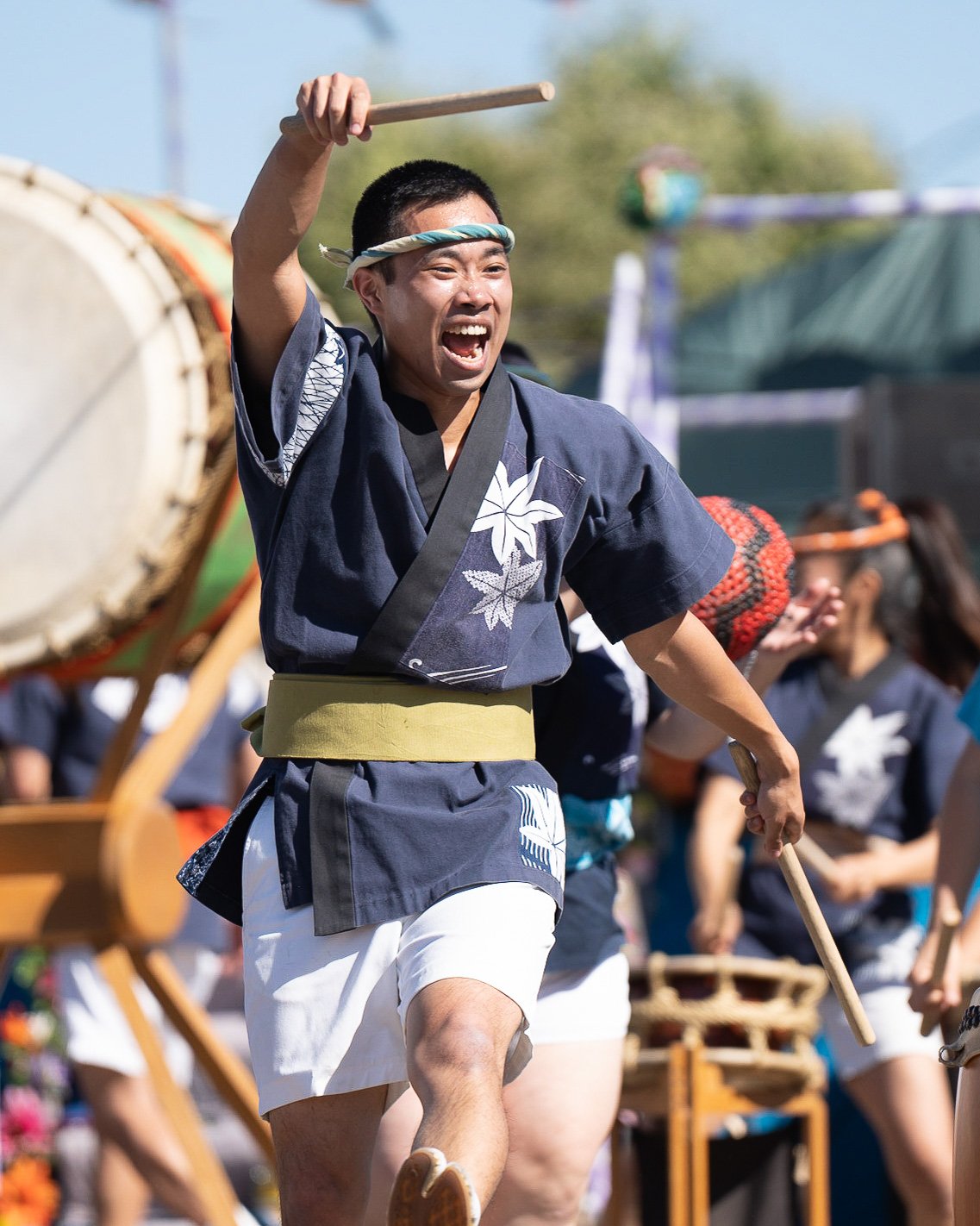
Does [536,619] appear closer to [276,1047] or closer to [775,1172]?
[276,1047]

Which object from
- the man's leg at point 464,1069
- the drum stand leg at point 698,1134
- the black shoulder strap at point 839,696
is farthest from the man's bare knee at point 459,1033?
the black shoulder strap at point 839,696

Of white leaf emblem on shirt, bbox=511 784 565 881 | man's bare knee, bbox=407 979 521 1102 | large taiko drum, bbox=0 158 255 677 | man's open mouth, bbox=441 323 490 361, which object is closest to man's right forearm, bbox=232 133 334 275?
man's open mouth, bbox=441 323 490 361

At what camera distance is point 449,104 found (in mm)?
2158

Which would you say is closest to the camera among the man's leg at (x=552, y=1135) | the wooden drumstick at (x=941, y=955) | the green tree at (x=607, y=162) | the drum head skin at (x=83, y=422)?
the man's leg at (x=552, y=1135)

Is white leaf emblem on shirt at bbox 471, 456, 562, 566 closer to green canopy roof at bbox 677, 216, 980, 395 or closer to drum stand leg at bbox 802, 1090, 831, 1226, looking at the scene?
drum stand leg at bbox 802, 1090, 831, 1226

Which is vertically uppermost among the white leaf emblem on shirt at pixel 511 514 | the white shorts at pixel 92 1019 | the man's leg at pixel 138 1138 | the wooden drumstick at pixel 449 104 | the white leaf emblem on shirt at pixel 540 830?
the wooden drumstick at pixel 449 104

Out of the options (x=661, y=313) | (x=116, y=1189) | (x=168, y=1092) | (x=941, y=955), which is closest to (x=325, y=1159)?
(x=941, y=955)

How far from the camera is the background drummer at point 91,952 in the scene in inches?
186

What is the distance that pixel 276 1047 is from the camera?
2.20m

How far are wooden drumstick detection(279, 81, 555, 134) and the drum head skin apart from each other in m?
1.82

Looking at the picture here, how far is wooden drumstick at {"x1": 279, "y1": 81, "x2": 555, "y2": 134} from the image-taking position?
7.06 ft

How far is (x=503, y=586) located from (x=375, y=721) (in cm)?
22

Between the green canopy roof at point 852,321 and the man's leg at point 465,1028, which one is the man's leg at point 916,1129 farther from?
the green canopy roof at point 852,321

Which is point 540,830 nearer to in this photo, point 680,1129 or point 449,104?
point 449,104
